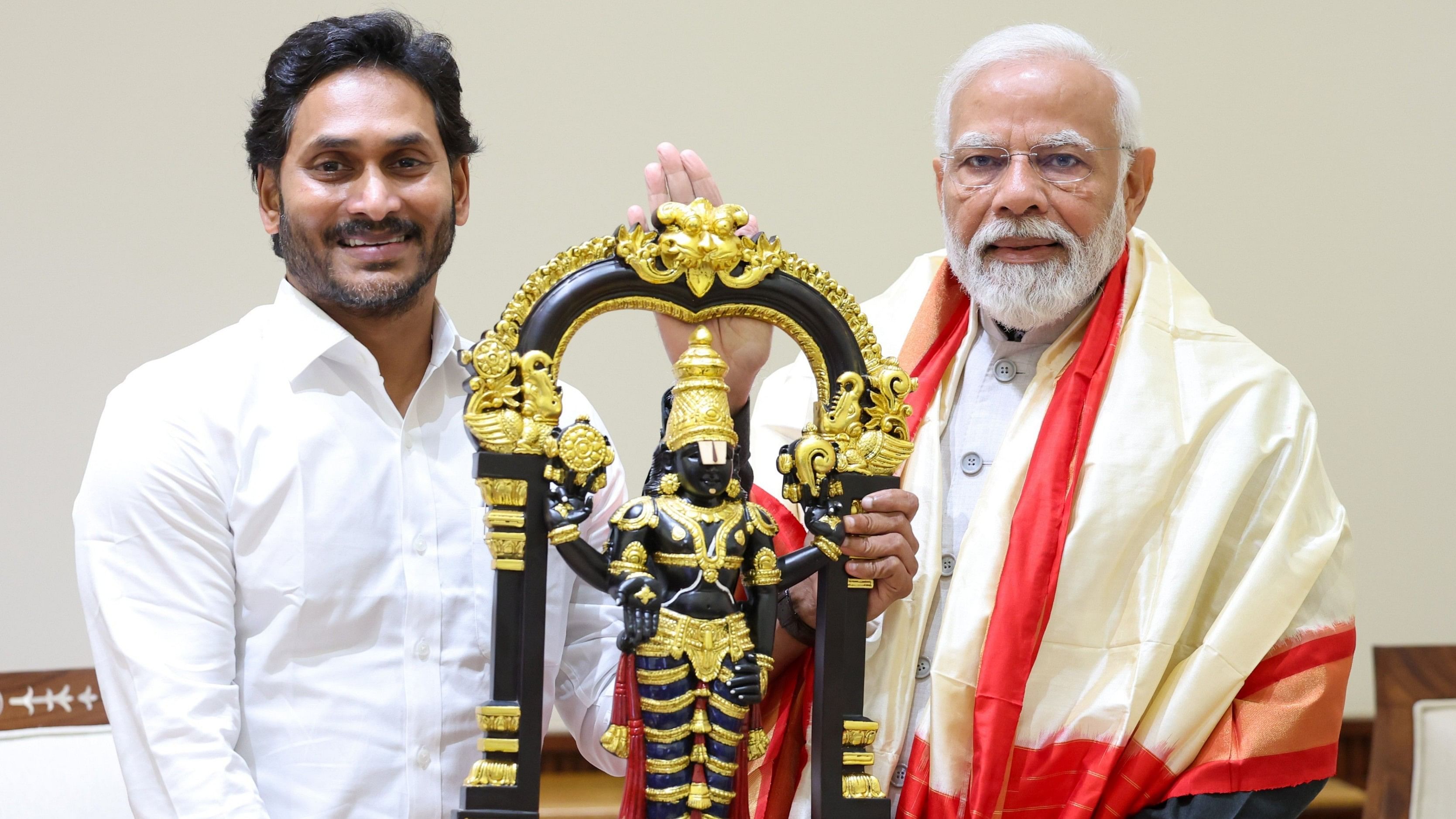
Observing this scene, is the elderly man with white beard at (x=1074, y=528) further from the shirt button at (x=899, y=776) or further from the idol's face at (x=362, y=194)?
the idol's face at (x=362, y=194)

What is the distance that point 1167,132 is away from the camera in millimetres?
4176

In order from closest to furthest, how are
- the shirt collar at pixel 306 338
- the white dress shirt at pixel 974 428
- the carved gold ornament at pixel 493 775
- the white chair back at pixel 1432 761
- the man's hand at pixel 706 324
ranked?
the carved gold ornament at pixel 493 775 < the shirt collar at pixel 306 338 < the man's hand at pixel 706 324 < the white dress shirt at pixel 974 428 < the white chair back at pixel 1432 761

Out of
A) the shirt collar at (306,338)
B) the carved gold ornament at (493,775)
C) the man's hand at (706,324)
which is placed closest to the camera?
the carved gold ornament at (493,775)

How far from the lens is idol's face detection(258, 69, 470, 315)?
6.64 ft

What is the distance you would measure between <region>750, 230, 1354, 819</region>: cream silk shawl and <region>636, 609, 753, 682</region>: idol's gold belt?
1.46 feet

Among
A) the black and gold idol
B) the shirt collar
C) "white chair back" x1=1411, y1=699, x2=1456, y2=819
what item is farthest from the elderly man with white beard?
"white chair back" x1=1411, y1=699, x2=1456, y2=819

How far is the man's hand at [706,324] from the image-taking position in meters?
2.21

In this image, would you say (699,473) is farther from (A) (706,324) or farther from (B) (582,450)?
(A) (706,324)

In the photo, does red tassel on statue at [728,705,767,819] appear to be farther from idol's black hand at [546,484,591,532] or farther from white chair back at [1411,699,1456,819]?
white chair back at [1411,699,1456,819]

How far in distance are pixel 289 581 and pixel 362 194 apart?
2.03ft

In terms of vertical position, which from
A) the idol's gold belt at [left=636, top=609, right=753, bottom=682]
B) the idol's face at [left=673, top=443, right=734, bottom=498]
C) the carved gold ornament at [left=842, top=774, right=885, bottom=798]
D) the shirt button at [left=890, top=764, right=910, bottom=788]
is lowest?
the shirt button at [left=890, top=764, right=910, bottom=788]

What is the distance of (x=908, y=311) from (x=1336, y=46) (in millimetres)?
2384

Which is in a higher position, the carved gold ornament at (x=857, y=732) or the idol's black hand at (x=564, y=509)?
the idol's black hand at (x=564, y=509)

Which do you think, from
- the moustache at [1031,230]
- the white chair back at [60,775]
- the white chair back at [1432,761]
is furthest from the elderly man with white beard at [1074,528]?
the white chair back at [60,775]
